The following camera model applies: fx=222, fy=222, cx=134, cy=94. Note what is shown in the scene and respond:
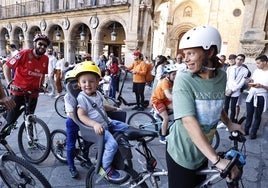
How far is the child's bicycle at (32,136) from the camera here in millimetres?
3404

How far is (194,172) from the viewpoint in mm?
1670

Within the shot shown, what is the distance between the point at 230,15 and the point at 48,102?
64.1 feet

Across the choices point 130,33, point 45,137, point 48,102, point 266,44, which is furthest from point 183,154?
point 130,33

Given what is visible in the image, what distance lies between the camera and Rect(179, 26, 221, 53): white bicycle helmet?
1.46 m

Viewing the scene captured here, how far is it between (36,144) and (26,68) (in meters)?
1.24

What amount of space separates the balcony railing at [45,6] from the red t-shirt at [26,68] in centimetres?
1149

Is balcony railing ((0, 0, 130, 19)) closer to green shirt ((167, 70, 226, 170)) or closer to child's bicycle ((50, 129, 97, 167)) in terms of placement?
child's bicycle ((50, 129, 97, 167))

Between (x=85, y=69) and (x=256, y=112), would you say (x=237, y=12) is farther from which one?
(x=85, y=69)

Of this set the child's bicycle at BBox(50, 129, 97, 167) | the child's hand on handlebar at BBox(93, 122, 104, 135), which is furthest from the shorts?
the child's hand on handlebar at BBox(93, 122, 104, 135)

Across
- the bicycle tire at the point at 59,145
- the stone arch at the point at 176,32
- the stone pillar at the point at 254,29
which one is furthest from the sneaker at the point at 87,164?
the stone arch at the point at 176,32

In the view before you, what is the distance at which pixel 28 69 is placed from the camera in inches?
141

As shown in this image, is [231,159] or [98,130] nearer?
[231,159]

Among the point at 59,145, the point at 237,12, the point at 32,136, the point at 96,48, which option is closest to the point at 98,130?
the point at 59,145

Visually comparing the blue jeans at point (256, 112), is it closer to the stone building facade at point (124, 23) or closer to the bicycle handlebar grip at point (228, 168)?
the bicycle handlebar grip at point (228, 168)
